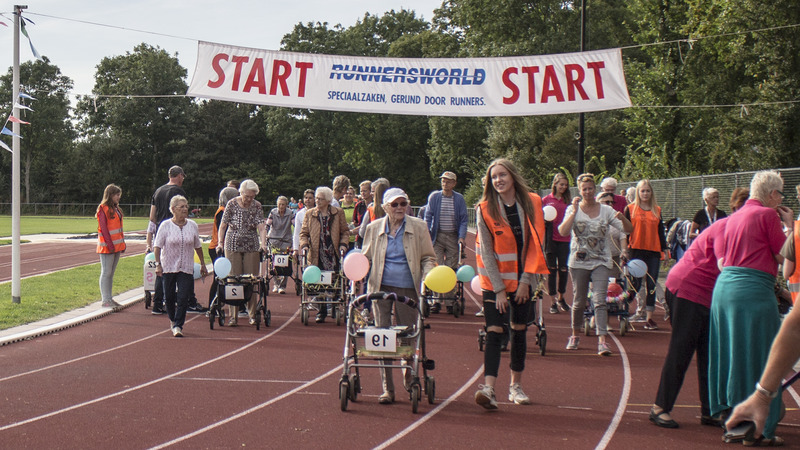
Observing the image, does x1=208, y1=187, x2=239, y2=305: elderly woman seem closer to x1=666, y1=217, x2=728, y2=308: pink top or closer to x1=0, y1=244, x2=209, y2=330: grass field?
x1=0, y1=244, x2=209, y2=330: grass field

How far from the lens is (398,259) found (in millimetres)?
7434

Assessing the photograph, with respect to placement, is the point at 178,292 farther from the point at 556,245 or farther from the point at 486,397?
the point at 556,245

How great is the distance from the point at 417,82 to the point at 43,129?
75147mm

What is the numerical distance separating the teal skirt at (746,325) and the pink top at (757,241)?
6cm

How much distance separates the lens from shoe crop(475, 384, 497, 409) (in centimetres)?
662

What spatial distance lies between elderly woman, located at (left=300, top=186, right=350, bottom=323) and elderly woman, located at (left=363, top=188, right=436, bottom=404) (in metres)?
4.30

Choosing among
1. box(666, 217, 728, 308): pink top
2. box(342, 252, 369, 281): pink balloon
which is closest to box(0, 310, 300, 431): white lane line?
box(342, 252, 369, 281): pink balloon

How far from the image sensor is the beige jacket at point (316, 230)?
38.7 ft

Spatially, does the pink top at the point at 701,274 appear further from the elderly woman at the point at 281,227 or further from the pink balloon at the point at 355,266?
the elderly woman at the point at 281,227

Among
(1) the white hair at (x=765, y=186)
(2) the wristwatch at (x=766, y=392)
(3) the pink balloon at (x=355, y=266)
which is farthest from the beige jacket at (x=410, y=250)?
(2) the wristwatch at (x=766, y=392)

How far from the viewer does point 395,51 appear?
6475 centimetres

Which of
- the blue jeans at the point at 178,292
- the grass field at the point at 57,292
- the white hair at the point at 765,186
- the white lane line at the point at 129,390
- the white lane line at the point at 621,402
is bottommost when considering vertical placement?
the white lane line at the point at 129,390

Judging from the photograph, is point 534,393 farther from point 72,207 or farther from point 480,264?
point 72,207

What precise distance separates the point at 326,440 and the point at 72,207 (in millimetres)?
70824
